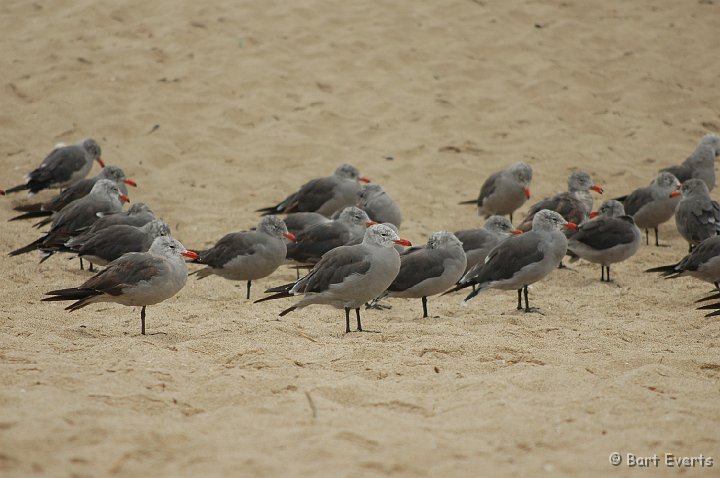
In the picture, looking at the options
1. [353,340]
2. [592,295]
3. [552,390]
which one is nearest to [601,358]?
[552,390]

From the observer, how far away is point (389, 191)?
38.0 ft

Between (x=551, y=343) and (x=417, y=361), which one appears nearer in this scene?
(x=417, y=361)

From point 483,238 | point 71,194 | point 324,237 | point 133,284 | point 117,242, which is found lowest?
point 483,238

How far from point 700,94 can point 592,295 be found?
738 cm

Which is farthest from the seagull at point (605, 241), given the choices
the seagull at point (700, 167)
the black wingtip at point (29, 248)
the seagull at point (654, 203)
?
the black wingtip at point (29, 248)

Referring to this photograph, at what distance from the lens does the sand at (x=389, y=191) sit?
167 inches

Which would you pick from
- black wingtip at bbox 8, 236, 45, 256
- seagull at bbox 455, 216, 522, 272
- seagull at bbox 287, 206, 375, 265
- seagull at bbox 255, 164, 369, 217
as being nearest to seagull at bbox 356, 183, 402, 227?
seagull at bbox 255, 164, 369, 217

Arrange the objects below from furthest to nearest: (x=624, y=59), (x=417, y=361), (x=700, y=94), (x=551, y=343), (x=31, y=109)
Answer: (x=624, y=59)
(x=700, y=94)
(x=31, y=109)
(x=551, y=343)
(x=417, y=361)

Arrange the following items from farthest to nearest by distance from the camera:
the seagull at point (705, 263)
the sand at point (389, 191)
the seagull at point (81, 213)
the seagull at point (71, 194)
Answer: the seagull at point (71, 194) → the seagull at point (81, 213) → the seagull at point (705, 263) → the sand at point (389, 191)

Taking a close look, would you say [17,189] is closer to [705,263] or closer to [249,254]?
[249,254]

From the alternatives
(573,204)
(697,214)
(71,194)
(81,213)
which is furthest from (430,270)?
(71,194)

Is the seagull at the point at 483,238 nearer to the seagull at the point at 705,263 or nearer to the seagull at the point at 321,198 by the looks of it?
the seagull at the point at 705,263

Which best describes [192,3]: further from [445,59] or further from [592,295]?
[592,295]

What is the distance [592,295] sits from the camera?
8.48 m
